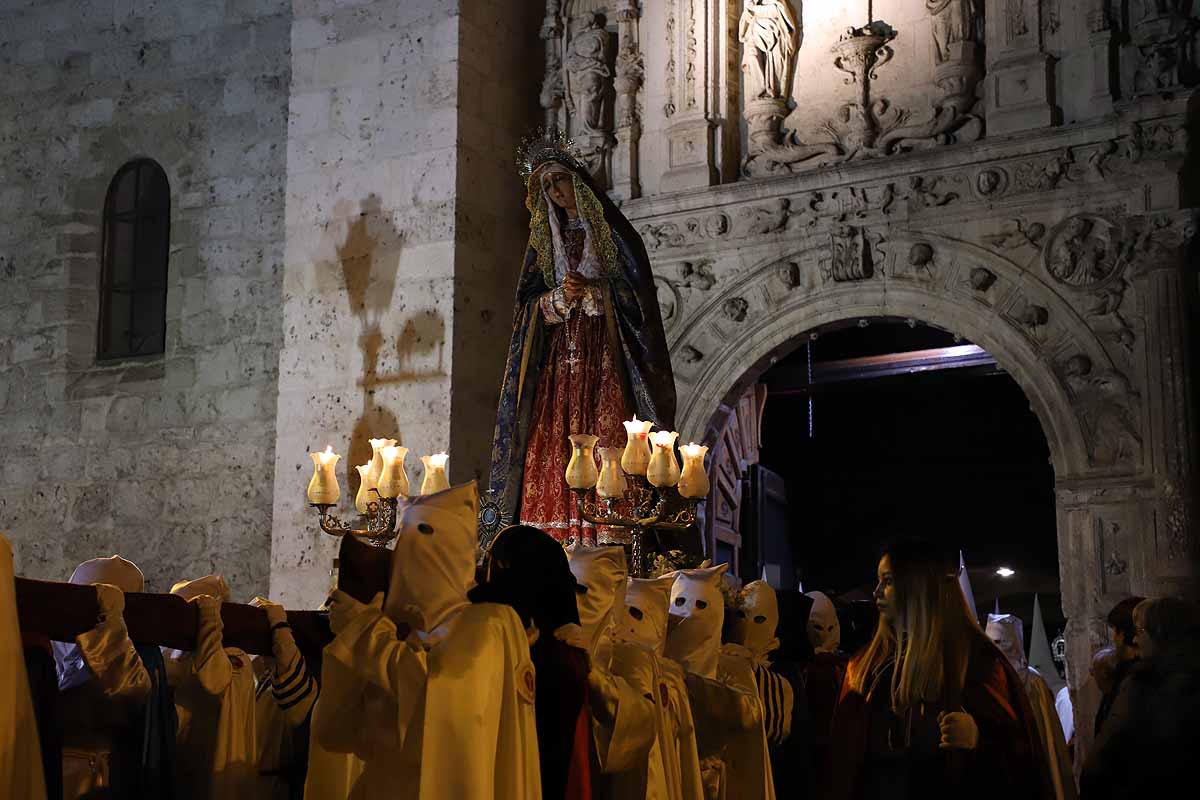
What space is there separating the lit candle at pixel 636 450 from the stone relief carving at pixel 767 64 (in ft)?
11.7

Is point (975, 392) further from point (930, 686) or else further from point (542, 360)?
point (930, 686)

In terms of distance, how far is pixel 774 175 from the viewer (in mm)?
8719

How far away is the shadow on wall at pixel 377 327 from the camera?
8836 mm

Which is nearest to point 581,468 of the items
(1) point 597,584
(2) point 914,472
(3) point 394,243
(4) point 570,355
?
(4) point 570,355

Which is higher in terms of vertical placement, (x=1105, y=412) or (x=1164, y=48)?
(x=1164, y=48)

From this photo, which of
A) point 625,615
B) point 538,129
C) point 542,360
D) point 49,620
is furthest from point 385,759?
point 538,129

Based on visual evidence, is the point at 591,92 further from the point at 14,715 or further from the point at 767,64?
the point at 14,715

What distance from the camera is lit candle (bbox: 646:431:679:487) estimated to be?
568 centimetres

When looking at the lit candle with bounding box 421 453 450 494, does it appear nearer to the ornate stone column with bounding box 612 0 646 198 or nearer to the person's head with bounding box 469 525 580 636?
the person's head with bounding box 469 525 580 636

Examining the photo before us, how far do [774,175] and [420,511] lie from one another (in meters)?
5.73

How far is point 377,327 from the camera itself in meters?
9.00

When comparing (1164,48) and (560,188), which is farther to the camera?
(1164,48)

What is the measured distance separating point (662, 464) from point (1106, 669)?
69.3 inches

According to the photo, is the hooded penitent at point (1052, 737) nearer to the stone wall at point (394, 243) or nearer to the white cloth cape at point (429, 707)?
the white cloth cape at point (429, 707)
